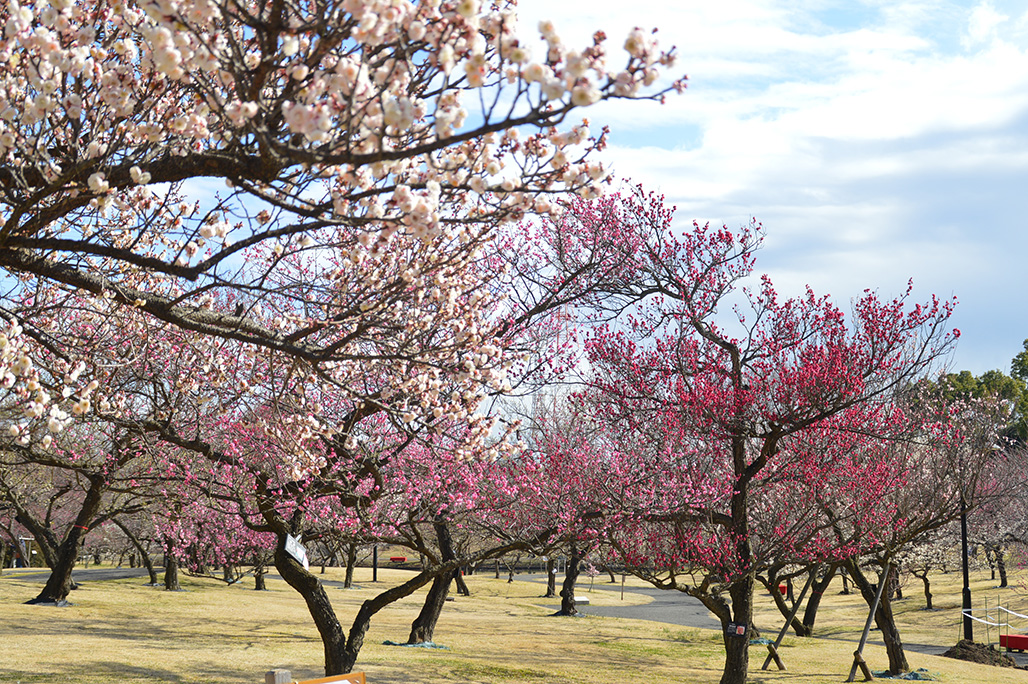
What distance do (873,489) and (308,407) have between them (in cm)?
1126

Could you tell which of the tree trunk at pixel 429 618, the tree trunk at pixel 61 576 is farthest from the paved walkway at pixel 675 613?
the tree trunk at pixel 61 576

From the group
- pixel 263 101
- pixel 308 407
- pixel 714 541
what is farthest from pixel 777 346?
pixel 263 101

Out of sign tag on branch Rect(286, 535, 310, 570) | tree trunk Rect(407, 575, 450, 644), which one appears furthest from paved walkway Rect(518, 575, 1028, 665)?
sign tag on branch Rect(286, 535, 310, 570)

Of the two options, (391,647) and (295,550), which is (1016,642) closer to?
(391,647)

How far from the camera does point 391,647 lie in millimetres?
21406

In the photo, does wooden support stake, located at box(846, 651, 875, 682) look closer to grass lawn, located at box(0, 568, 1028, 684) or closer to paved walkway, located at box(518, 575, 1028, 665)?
grass lawn, located at box(0, 568, 1028, 684)

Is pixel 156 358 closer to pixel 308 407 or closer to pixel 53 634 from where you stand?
pixel 308 407

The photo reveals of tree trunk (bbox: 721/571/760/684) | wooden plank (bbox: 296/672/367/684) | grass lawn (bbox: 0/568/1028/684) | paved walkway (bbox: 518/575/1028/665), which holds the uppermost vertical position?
wooden plank (bbox: 296/672/367/684)

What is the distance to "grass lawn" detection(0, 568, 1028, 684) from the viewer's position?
54.4ft

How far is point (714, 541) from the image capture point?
14930 mm

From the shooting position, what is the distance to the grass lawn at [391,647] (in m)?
16.6

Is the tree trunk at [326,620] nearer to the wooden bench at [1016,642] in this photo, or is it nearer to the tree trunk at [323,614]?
the tree trunk at [323,614]

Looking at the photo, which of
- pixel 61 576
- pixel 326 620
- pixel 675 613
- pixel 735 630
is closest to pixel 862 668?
pixel 735 630

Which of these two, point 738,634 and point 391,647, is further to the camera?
point 391,647
